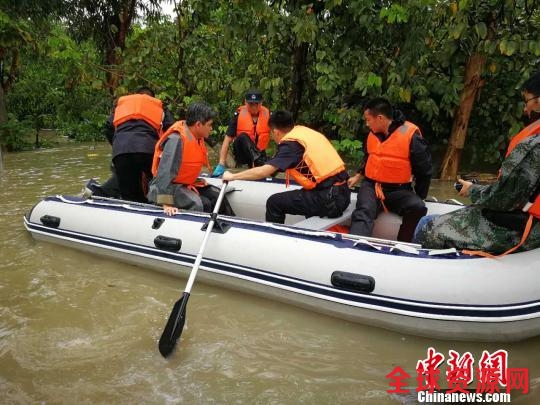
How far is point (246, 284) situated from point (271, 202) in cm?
68

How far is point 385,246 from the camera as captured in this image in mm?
2816

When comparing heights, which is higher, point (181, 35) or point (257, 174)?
point (181, 35)

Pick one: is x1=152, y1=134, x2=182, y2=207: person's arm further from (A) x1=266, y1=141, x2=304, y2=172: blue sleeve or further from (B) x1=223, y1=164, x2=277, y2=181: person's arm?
(A) x1=266, y1=141, x2=304, y2=172: blue sleeve

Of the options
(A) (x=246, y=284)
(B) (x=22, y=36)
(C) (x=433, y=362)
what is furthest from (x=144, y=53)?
(C) (x=433, y=362)

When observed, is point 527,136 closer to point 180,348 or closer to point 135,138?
point 180,348

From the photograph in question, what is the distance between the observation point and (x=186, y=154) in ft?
12.1

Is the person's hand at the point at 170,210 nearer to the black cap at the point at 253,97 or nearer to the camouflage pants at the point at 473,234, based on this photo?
the camouflage pants at the point at 473,234

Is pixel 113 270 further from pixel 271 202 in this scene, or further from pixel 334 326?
pixel 334 326

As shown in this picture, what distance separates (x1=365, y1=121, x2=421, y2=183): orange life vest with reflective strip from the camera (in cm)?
335

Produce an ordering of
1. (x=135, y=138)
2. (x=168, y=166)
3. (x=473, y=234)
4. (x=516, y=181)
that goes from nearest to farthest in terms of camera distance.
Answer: (x=516, y=181)
(x=473, y=234)
(x=168, y=166)
(x=135, y=138)

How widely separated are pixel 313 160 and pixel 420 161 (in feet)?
2.52

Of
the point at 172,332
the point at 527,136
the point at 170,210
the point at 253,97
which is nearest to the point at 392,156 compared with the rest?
the point at 527,136

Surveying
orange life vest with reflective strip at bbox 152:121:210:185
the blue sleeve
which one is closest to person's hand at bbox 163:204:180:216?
orange life vest with reflective strip at bbox 152:121:210:185

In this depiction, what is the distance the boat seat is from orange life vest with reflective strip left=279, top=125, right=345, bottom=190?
0.77 feet
